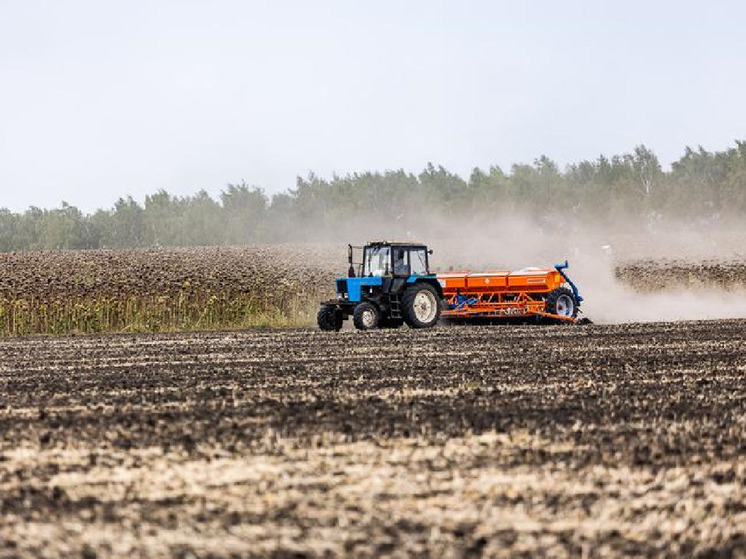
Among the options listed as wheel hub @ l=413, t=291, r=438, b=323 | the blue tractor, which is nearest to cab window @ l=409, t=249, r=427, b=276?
the blue tractor

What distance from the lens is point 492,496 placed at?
738cm

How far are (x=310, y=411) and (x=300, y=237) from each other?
72.3 metres

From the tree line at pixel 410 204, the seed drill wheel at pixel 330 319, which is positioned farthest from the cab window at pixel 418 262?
the tree line at pixel 410 204

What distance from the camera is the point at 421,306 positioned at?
26750 mm

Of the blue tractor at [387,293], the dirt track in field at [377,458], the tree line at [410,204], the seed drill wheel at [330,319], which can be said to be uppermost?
the tree line at [410,204]

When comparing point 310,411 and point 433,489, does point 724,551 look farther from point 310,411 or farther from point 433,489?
point 310,411

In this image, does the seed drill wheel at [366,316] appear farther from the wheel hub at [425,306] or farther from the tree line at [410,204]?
the tree line at [410,204]

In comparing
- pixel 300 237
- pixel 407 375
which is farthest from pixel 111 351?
pixel 300 237

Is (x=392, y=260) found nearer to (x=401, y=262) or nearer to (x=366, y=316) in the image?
(x=401, y=262)

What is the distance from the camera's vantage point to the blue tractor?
26.3m

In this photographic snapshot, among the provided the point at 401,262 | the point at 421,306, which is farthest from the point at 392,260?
the point at 421,306

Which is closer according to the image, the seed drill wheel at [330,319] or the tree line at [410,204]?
the seed drill wheel at [330,319]

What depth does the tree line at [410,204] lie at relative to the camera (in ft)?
305

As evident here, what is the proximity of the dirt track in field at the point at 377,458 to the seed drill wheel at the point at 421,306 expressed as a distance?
9.35 metres
